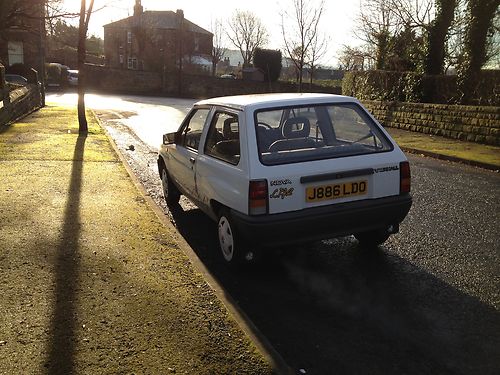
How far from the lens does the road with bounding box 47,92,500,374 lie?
2986 millimetres

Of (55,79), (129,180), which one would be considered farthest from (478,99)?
(55,79)

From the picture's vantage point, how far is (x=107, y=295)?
11.8 feet

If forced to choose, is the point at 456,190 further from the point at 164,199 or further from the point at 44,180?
the point at 44,180

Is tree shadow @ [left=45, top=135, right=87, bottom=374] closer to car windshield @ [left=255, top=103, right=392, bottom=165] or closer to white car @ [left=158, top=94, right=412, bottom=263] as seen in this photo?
white car @ [left=158, top=94, right=412, bottom=263]

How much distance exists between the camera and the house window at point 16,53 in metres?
41.6

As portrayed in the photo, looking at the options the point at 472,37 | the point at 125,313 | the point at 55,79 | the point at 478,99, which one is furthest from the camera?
the point at 55,79

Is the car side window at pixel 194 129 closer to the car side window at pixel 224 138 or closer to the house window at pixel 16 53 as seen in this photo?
the car side window at pixel 224 138

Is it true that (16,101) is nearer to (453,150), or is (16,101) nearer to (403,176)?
(453,150)

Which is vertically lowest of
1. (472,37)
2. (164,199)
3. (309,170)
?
(164,199)

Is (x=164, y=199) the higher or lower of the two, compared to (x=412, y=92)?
lower

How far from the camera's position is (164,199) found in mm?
7070

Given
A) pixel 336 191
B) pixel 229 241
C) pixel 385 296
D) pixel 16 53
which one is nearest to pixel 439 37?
pixel 336 191

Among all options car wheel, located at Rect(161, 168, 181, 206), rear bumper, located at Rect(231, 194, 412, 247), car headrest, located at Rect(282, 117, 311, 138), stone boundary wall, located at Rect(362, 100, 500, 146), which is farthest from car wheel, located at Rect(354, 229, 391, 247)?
stone boundary wall, located at Rect(362, 100, 500, 146)

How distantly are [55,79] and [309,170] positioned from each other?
4959 centimetres
